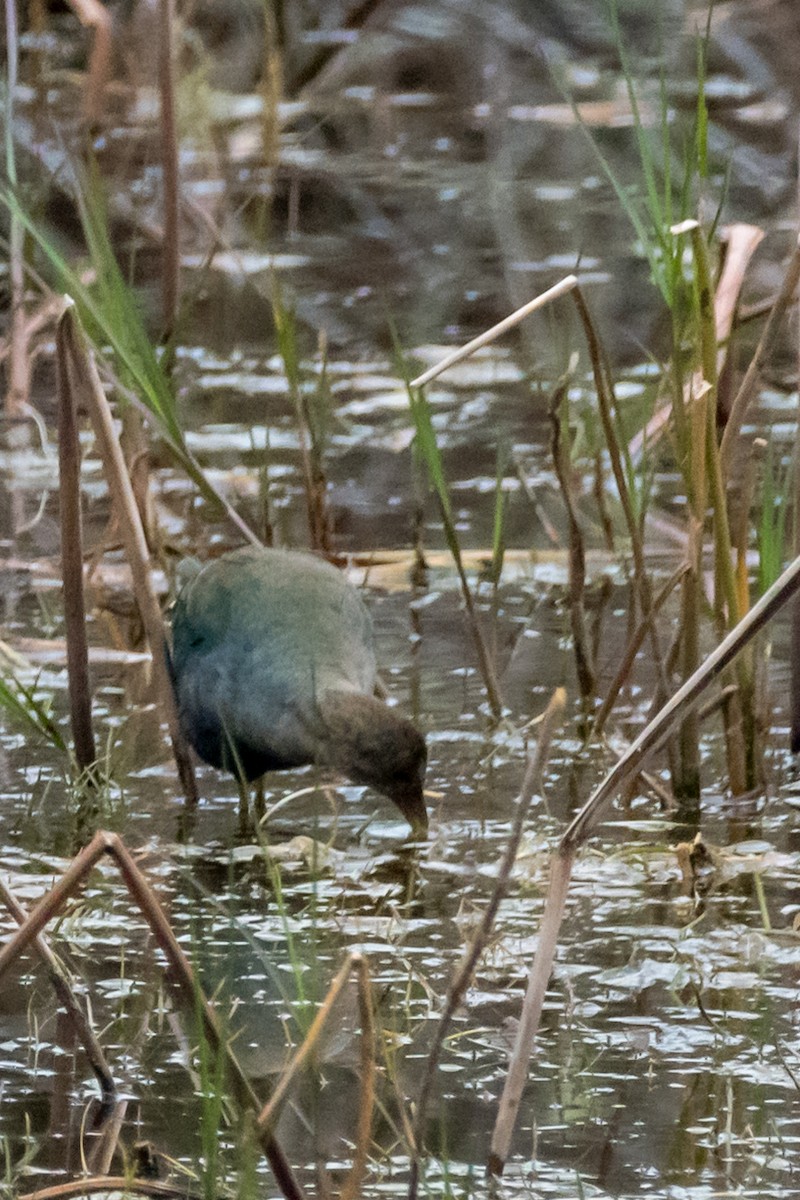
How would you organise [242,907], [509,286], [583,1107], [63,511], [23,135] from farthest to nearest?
1. [23,135]
2. [509,286]
3. [63,511]
4. [242,907]
5. [583,1107]

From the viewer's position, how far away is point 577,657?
11.8 ft

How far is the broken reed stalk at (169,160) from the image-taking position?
4.23 m

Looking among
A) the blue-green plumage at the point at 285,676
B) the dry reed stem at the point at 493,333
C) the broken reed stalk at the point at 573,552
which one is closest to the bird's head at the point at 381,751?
the blue-green plumage at the point at 285,676

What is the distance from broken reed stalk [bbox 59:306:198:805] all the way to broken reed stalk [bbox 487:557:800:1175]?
132cm

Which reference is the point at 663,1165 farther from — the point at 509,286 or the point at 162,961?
the point at 509,286

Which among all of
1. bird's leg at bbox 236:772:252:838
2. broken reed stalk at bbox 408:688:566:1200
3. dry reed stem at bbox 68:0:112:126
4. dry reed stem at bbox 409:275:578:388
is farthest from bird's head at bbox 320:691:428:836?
dry reed stem at bbox 68:0:112:126

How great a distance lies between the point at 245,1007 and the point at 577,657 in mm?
1119

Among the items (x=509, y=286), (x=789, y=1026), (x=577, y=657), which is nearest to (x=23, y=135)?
(x=509, y=286)

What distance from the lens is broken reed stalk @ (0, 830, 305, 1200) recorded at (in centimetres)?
195

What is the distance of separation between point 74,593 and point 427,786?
57 centimetres

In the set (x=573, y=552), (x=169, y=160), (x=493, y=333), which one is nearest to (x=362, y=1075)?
(x=493, y=333)

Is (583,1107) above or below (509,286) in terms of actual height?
below

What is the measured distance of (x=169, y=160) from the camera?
173 inches

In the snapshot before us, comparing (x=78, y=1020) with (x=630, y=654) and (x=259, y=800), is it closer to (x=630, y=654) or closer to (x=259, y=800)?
(x=259, y=800)
